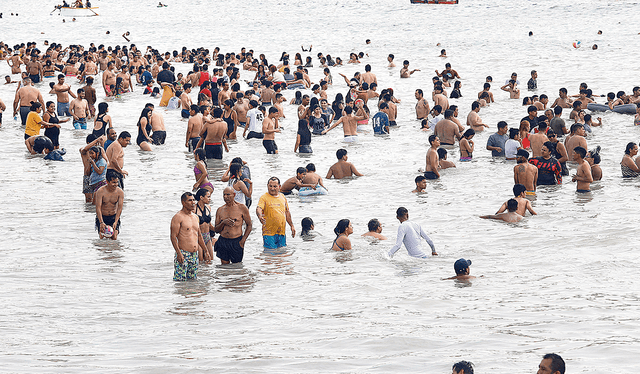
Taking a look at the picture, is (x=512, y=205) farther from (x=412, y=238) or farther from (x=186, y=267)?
(x=186, y=267)

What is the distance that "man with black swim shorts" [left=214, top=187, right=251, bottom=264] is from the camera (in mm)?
9602

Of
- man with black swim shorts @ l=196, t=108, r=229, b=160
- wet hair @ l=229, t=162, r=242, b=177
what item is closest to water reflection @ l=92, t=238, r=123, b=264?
wet hair @ l=229, t=162, r=242, b=177

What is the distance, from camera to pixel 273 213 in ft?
33.7

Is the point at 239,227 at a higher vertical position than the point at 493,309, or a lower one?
higher

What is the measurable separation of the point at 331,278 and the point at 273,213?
1357 mm

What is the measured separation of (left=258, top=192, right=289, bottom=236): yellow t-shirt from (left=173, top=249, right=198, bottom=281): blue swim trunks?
1486 millimetres

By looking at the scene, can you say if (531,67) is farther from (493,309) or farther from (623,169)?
(493,309)

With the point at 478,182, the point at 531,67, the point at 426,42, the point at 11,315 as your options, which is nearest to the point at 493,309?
the point at 11,315

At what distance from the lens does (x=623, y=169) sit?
14734 millimetres

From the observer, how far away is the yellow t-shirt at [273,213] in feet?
33.6

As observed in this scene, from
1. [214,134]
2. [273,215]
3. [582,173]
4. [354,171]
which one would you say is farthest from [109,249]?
[582,173]

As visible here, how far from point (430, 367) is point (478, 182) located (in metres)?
9.17

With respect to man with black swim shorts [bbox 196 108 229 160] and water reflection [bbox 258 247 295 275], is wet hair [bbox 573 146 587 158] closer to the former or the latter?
water reflection [bbox 258 247 295 275]

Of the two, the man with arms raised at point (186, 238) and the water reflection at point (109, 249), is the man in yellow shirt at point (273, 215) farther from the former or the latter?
the water reflection at point (109, 249)
